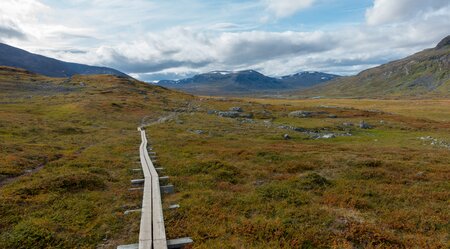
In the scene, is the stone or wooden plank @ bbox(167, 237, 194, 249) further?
the stone

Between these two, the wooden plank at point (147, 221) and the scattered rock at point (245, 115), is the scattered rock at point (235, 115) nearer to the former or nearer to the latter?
the scattered rock at point (245, 115)

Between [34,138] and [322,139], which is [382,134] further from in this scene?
[34,138]

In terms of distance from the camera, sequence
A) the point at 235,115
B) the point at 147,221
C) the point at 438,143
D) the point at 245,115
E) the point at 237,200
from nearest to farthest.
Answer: the point at 147,221 < the point at 237,200 < the point at 438,143 < the point at 235,115 < the point at 245,115

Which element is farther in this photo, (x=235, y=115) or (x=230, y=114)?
(x=230, y=114)

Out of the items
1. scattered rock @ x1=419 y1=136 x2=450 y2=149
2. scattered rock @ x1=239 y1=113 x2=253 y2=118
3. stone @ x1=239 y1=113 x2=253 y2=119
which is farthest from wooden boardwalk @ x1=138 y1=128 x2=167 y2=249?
scattered rock @ x1=239 y1=113 x2=253 y2=118

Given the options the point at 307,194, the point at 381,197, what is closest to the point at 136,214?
the point at 307,194

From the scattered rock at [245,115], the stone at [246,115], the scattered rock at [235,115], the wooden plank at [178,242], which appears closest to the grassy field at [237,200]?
the wooden plank at [178,242]

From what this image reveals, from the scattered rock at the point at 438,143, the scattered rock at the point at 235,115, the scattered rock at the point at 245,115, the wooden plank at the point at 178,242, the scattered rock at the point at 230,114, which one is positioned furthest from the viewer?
the scattered rock at the point at 245,115

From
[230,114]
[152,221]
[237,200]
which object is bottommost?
[237,200]

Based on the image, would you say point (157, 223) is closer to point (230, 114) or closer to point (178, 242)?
point (178, 242)

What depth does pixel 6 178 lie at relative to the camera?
19922 mm

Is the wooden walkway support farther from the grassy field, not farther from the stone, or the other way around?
the stone

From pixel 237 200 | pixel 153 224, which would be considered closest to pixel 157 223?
pixel 153 224

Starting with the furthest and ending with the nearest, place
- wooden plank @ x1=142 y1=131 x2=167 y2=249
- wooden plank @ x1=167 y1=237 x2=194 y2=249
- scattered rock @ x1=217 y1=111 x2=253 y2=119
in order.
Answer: scattered rock @ x1=217 y1=111 x2=253 y2=119 → wooden plank @ x1=167 y1=237 x2=194 y2=249 → wooden plank @ x1=142 y1=131 x2=167 y2=249
